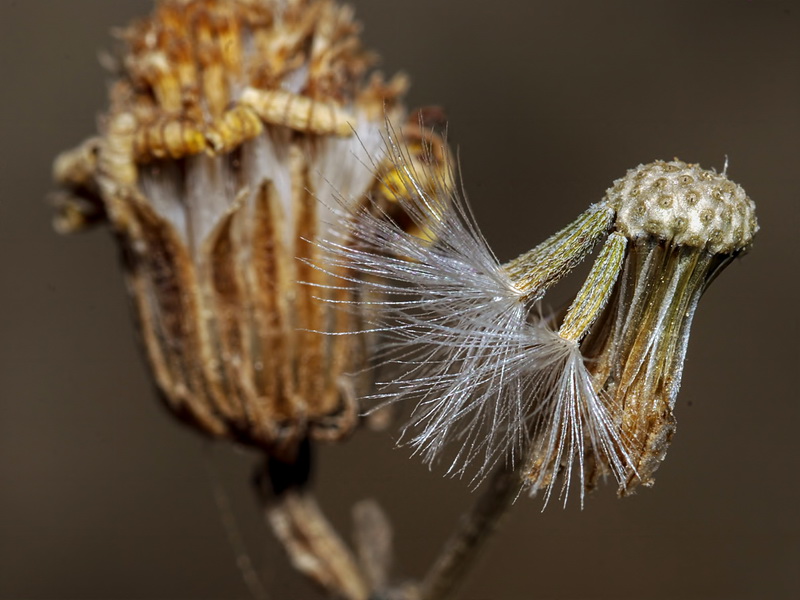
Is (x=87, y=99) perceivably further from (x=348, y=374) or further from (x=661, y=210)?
(x=661, y=210)

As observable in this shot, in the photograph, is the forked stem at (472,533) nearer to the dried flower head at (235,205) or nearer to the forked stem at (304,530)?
the forked stem at (304,530)

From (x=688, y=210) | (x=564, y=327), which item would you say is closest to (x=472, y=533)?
(x=564, y=327)

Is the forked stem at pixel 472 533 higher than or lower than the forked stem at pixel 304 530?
higher

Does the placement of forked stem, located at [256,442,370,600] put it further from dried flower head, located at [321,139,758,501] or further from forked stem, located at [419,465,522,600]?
dried flower head, located at [321,139,758,501]

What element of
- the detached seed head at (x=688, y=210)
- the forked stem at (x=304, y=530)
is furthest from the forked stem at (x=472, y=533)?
the detached seed head at (x=688, y=210)

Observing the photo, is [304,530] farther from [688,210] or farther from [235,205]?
[688,210]

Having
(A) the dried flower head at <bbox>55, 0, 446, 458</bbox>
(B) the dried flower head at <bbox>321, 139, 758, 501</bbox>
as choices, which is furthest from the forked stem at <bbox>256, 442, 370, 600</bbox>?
(B) the dried flower head at <bbox>321, 139, 758, 501</bbox>
